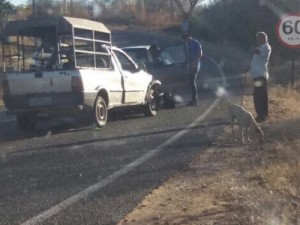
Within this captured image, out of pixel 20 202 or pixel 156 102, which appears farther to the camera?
pixel 156 102

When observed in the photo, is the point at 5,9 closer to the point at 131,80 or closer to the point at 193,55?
the point at 193,55

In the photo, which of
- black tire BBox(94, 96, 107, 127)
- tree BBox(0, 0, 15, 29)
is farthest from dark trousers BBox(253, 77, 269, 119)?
tree BBox(0, 0, 15, 29)

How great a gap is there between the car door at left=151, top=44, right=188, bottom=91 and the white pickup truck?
545 centimetres

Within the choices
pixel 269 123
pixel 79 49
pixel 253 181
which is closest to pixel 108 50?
pixel 79 49

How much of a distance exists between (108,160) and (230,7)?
4417cm

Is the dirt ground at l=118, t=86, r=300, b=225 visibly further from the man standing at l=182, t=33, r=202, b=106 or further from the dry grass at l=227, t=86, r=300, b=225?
the man standing at l=182, t=33, r=202, b=106

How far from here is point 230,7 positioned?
54469mm

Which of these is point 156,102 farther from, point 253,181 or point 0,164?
point 253,181

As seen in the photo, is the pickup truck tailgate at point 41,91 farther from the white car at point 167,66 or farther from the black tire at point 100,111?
the white car at point 167,66

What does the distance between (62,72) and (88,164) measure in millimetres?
4072

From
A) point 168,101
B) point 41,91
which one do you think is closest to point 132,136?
point 41,91

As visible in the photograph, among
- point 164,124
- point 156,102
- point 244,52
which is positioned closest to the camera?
point 164,124

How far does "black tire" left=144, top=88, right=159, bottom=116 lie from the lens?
726 inches

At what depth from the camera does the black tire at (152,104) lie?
1844 centimetres
